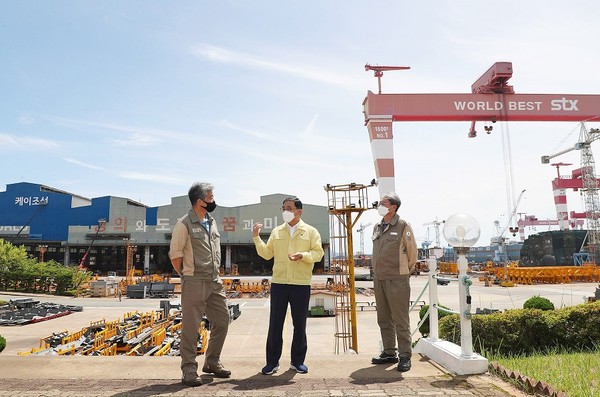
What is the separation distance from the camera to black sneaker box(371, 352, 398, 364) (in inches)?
148

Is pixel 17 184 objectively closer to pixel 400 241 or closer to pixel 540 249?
pixel 400 241

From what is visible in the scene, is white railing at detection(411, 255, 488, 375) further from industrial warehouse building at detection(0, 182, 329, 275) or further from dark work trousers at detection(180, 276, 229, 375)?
industrial warehouse building at detection(0, 182, 329, 275)

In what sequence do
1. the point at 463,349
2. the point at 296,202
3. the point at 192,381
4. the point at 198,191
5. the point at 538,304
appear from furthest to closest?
the point at 538,304 < the point at 296,202 < the point at 198,191 < the point at 463,349 < the point at 192,381

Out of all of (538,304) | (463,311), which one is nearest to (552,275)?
(538,304)

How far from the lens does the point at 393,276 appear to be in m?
3.82

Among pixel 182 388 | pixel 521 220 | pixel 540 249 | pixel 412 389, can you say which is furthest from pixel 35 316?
pixel 521 220

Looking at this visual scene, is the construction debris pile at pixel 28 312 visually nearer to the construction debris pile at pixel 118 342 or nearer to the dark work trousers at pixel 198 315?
the construction debris pile at pixel 118 342

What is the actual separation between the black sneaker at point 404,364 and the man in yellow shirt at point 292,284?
0.80 m

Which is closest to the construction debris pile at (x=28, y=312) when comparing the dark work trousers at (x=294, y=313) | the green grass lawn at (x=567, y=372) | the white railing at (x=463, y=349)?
the dark work trousers at (x=294, y=313)

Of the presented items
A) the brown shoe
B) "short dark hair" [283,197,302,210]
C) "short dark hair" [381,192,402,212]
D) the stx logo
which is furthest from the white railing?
the stx logo

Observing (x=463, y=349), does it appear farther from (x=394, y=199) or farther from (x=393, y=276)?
(x=394, y=199)

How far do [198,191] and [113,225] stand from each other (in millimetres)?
40753

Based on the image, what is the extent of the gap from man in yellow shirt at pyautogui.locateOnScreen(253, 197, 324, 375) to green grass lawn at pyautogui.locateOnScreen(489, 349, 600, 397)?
1.76m

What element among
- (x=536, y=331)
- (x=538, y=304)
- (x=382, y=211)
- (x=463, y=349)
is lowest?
(x=538, y=304)
